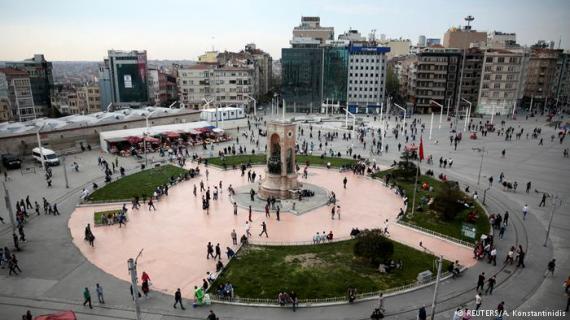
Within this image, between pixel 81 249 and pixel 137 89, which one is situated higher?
pixel 137 89

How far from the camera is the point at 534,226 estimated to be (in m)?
28.5

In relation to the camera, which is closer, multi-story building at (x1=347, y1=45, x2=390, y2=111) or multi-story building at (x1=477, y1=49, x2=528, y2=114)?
multi-story building at (x1=477, y1=49, x2=528, y2=114)

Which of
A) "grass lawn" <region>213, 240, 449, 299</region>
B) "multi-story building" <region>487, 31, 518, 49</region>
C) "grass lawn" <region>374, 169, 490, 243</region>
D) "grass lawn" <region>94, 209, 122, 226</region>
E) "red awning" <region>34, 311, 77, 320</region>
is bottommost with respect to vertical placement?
"grass lawn" <region>213, 240, 449, 299</region>

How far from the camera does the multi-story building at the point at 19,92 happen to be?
8906 centimetres

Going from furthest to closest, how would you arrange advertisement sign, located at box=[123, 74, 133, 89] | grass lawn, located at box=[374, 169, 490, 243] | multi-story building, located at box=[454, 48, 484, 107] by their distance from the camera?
advertisement sign, located at box=[123, 74, 133, 89], multi-story building, located at box=[454, 48, 484, 107], grass lawn, located at box=[374, 169, 490, 243]

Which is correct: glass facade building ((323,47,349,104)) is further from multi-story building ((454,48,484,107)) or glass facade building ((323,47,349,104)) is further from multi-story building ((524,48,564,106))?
multi-story building ((524,48,564,106))

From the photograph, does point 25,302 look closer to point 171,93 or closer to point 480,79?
point 480,79

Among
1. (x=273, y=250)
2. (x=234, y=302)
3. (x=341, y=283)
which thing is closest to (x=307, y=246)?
(x=273, y=250)

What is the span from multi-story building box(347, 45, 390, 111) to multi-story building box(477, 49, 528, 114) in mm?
21900

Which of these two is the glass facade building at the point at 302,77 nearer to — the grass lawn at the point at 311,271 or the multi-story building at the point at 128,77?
the multi-story building at the point at 128,77

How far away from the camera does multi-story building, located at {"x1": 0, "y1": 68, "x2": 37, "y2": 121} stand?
292 feet

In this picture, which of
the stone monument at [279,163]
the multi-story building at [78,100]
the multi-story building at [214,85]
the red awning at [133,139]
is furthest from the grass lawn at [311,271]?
the multi-story building at [78,100]

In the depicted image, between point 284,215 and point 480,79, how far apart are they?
3061 inches

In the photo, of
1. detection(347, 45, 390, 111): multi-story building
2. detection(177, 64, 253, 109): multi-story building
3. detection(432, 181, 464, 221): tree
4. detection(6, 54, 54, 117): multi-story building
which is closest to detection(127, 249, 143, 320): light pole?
detection(432, 181, 464, 221): tree
